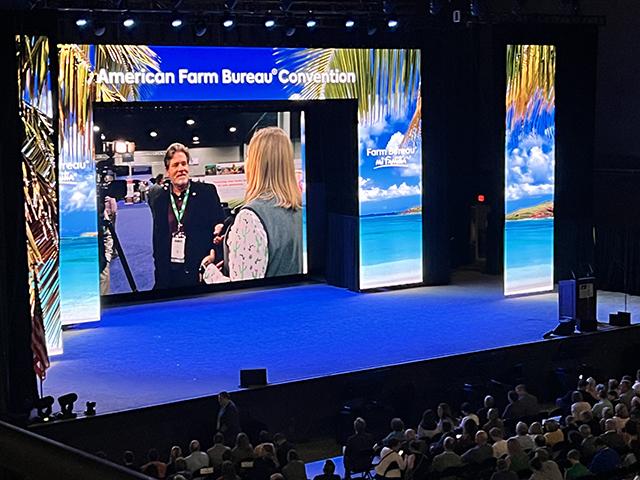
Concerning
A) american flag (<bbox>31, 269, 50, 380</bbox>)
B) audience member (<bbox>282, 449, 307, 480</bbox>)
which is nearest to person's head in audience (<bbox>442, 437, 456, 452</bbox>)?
audience member (<bbox>282, 449, 307, 480</bbox>)

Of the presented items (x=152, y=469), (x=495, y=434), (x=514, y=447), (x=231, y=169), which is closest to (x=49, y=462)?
(x=514, y=447)

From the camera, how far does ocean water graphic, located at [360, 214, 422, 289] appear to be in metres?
16.2

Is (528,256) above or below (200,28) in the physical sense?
below

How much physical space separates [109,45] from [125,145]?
170cm

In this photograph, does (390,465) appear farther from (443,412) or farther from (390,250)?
(390,250)

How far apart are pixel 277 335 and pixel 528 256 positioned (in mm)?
4793

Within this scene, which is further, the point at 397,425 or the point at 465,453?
the point at 397,425

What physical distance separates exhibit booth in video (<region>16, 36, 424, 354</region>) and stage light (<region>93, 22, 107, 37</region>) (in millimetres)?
521

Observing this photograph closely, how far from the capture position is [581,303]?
43.5ft

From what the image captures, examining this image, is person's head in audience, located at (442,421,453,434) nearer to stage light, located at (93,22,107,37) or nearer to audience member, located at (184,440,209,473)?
audience member, located at (184,440,209,473)

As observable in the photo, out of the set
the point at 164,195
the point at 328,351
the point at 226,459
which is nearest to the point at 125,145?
the point at 164,195

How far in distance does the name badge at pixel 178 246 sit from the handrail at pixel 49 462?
1498cm

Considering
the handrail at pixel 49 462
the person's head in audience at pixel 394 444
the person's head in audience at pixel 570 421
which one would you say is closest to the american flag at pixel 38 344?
the person's head in audience at pixel 394 444

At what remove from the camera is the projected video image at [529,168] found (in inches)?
623
